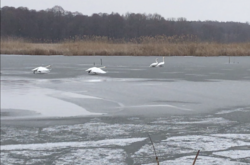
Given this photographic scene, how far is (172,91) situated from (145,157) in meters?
5.04

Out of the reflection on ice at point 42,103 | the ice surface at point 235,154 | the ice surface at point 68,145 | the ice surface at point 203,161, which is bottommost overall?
the ice surface at point 235,154

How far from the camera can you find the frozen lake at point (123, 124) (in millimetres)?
3990

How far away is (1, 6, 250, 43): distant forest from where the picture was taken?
3651cm

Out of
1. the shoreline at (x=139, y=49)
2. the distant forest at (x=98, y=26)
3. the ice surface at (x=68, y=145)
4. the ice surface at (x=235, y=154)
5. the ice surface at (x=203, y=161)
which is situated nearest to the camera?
the ice surface at (x=203, y=161)

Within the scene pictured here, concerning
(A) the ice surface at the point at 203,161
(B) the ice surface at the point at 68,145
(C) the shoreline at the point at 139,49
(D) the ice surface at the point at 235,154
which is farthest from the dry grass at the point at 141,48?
(A) the ice surface at the point at 203,161

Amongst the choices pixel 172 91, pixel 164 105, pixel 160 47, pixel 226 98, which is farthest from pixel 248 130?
pixel 160 47

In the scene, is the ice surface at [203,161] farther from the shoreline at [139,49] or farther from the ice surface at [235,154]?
the shoreline at [139,49]

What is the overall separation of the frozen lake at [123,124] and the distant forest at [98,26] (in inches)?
910

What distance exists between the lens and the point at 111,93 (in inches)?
337

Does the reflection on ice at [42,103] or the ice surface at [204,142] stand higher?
the reflection on ice at [42,103]

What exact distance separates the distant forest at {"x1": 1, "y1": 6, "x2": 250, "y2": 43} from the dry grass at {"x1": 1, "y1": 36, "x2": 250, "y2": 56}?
14.4 feet

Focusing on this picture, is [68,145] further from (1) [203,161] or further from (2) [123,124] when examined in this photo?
(1) [203,161]

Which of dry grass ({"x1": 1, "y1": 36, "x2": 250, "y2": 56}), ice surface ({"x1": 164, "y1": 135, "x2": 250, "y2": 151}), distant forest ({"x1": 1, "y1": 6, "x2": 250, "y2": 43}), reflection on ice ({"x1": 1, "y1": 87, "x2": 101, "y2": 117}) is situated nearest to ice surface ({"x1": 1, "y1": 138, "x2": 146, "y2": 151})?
ice surface ({"x1": 164, "y1": 135, "x2": 250, "y2": 151})

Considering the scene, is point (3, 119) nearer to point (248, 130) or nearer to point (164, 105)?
point (164, 105)
